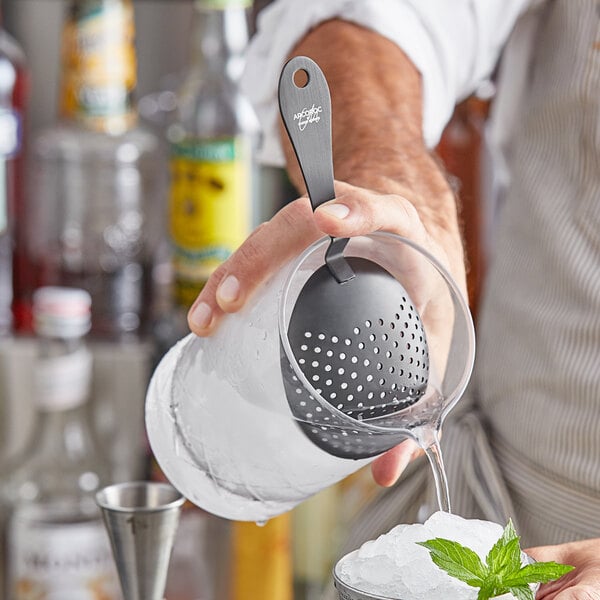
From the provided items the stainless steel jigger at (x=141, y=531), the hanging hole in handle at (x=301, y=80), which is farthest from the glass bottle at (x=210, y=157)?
the stainless steel jigger at (x=141, y=531)

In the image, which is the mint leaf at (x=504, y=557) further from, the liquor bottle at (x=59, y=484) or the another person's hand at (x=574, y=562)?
the liquor bottle at (x=59, y=484)

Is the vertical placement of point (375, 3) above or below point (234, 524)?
above

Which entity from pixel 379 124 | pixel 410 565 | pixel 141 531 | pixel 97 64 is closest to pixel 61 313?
pixel 97 64

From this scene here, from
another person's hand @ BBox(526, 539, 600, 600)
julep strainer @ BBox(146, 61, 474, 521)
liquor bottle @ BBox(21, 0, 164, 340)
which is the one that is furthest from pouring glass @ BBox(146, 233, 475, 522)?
liquor bottle @ BBox(21, 0, 164, 340)

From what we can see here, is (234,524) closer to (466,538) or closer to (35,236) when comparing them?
(35,236)

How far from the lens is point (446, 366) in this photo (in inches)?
25.3

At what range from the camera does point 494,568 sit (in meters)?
0.53

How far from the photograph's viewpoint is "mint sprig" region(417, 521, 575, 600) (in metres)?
0.51

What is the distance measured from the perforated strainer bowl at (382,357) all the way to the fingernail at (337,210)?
19mm

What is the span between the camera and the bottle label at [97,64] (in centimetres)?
137

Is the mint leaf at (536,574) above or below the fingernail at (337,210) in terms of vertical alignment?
below

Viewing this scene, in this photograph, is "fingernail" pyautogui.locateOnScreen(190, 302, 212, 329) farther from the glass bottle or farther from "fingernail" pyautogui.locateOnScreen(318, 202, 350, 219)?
the glass bottle

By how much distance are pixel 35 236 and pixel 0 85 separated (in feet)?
0.67

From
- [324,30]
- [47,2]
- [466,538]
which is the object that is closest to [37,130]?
[47,2]
